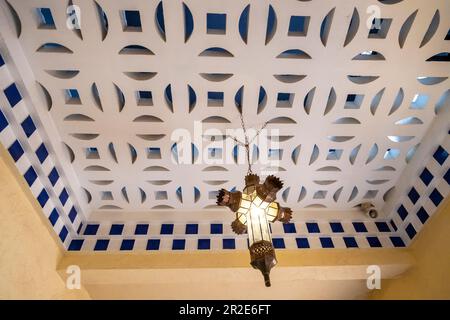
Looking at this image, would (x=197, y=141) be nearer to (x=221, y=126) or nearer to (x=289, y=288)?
(x=221, y=126)

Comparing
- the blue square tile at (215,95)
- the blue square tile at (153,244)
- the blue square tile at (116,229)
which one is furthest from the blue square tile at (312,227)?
the blue square tile at (116,229)

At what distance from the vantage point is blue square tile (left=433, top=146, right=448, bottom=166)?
3.02 m

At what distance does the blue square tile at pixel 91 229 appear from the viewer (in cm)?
350

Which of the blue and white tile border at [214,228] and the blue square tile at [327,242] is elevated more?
the blue and white tile border at [214,228]

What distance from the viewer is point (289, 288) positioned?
3.78m

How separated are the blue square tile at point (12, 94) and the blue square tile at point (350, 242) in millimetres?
3394

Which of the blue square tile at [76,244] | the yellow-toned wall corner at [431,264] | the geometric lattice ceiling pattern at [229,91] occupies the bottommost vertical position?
the yellow-toned wall corner at [431,264]

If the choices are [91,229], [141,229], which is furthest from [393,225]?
[91,229]

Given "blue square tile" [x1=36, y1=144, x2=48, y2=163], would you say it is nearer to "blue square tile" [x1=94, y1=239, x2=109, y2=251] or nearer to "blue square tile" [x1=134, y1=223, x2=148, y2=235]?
"blue square tile" [x1=94, y1=239, x2=109, y2=251]

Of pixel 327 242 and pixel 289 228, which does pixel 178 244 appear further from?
pixel 327 242

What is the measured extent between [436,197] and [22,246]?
378cm

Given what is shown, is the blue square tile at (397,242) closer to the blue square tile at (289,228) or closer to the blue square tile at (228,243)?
the blue square tile at (289,228)

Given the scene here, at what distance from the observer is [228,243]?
341cm
